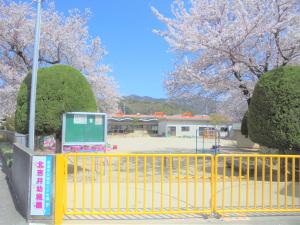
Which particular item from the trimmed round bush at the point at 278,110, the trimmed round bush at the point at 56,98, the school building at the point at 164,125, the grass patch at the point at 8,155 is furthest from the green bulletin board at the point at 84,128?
the school building at the point at 164,125

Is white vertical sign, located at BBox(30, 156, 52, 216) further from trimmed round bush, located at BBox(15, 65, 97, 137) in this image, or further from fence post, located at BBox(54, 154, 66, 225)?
trimmed round bush, located at BBox(15, 65, 97, 137)

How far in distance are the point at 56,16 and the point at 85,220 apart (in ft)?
60.7

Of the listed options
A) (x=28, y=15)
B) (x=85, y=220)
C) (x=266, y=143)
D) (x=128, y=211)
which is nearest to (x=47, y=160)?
(x=85, y=220)

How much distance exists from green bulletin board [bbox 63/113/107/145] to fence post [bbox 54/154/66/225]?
591cm

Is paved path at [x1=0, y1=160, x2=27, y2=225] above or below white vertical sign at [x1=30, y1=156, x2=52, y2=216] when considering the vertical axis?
below

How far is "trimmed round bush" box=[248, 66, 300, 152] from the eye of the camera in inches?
420

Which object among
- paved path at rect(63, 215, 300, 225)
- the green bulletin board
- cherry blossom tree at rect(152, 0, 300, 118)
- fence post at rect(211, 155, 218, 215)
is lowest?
paved path at rect(63, 215, 300, 225)

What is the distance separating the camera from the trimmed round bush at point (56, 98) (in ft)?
41.2

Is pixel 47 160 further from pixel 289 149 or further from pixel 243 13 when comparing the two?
pixel 243 13

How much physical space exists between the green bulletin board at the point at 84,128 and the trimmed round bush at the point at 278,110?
16.6 feet

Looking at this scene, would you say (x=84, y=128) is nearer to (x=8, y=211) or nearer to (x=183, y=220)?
(x=8, y=211)

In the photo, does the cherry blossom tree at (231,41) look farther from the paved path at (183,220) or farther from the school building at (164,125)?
the school building at (164,125)

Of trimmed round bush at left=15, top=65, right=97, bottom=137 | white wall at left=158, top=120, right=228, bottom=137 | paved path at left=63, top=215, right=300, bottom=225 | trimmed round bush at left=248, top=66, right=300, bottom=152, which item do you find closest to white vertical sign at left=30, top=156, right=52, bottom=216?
paved path at left=63, top=215, right=300, bottom=225

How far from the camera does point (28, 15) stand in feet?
72.0
